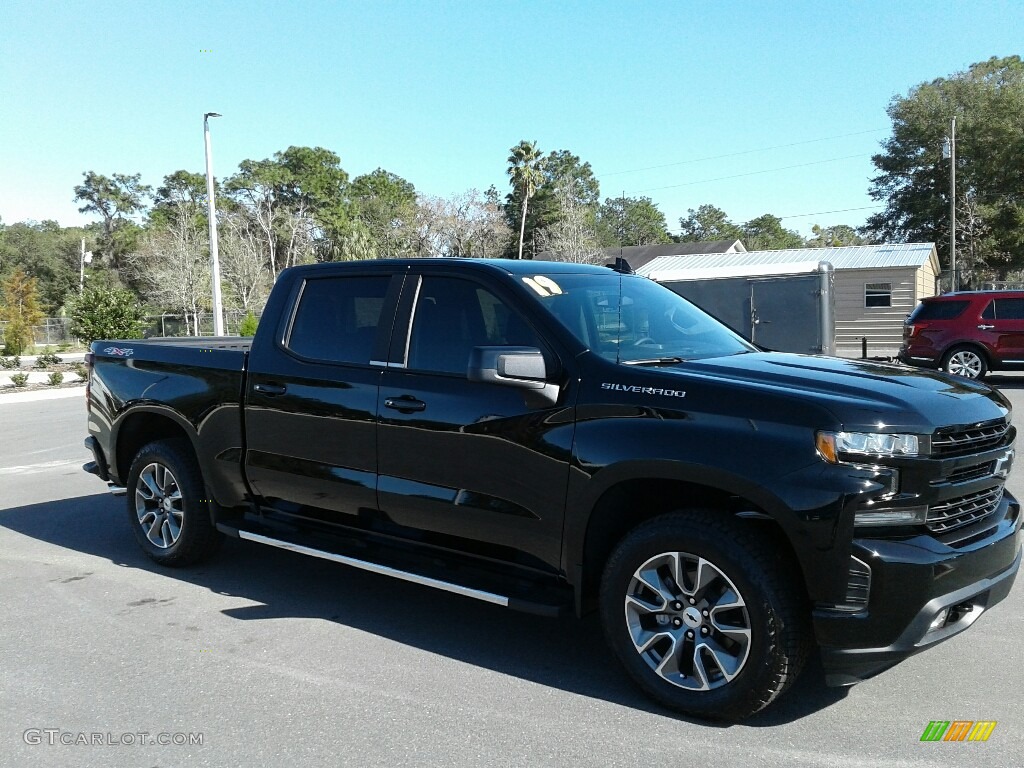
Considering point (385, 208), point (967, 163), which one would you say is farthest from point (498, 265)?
point (385, 208)

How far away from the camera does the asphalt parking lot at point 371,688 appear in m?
3.31

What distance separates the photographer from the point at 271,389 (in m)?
4.98

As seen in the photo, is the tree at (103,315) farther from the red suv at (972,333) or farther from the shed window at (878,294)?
the shed window at (878,294)

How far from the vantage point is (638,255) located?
190 feet

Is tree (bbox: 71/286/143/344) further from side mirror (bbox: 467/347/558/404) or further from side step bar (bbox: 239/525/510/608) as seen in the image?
side mirror (bbox: 467/347/558/404)

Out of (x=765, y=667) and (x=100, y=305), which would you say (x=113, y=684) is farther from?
(x=100, y=305)

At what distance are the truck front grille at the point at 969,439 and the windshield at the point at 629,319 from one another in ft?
4.05

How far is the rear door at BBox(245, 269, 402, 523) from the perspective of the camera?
457 cm

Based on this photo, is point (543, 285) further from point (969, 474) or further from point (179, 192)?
point (179, 192)

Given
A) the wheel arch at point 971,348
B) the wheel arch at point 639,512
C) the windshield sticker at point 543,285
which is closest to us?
the wheel arch at point 639,512

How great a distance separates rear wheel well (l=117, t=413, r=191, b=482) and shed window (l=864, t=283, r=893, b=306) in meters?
30.7

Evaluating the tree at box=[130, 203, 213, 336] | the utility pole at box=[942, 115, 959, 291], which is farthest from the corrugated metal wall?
the tree at box=[130, 203, 213, 336]

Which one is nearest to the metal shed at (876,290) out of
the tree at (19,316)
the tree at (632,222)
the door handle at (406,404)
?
the tree at (19,316)

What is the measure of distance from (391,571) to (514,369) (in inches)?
51.6
